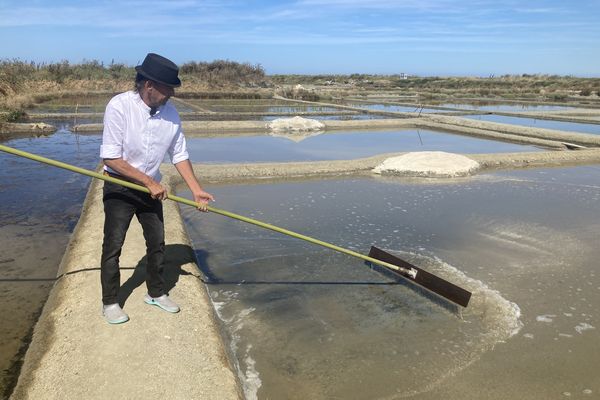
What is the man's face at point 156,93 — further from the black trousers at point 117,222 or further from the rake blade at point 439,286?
the rake blade at point 439,286

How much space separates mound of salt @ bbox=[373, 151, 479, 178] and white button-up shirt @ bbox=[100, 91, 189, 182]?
16.0 feet

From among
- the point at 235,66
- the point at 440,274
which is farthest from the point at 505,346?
the point at 235,66

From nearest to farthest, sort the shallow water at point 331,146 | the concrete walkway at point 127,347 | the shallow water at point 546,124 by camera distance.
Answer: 1. the concrete walkway at point 127,347
2. the shallow water at point 331,146
3. the shallow water at point 546,124

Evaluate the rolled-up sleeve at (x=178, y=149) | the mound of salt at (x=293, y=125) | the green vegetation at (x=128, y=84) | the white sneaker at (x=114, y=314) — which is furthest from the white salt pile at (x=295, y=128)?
the white sneaker at (x=114, y=314)

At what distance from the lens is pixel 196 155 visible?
8031 mm

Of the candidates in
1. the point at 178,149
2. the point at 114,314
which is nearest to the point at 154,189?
the point at 178,149

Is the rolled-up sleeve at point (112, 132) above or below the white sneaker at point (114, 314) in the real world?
above

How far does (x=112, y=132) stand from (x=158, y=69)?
34 centimetres

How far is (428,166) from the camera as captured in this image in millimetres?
6602

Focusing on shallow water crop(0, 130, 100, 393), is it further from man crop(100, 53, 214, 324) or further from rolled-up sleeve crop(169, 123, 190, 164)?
rolled-up sleeve crop(169, 123, 190, 164)

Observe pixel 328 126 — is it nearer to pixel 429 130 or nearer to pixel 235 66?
pixel 429 130

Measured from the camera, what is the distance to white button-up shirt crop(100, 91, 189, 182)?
201 centimetres

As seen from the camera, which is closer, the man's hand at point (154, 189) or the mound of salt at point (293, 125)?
the man's hand at point (154, 189)

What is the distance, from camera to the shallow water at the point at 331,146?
26.8 ft
